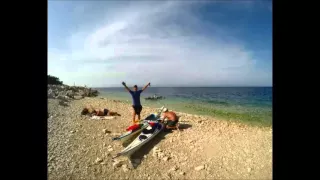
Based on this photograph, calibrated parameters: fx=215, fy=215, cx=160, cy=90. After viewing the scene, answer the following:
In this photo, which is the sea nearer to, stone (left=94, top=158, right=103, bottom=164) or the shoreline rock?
the shoreline rock

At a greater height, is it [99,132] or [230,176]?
[99,132]

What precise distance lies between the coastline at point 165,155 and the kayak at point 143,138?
14cm

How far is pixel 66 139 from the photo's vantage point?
621cm

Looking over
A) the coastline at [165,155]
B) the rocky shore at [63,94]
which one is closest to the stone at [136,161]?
the coastline at [165,155]

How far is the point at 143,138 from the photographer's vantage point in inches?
243

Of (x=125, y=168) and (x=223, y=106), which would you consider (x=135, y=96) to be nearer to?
(x=125, y=168)

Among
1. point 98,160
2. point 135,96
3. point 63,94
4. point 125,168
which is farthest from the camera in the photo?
point 63,94

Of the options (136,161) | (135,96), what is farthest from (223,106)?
(136,161)

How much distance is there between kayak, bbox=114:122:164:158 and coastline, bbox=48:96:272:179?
143 mm

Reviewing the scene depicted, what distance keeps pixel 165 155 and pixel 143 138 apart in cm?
89
